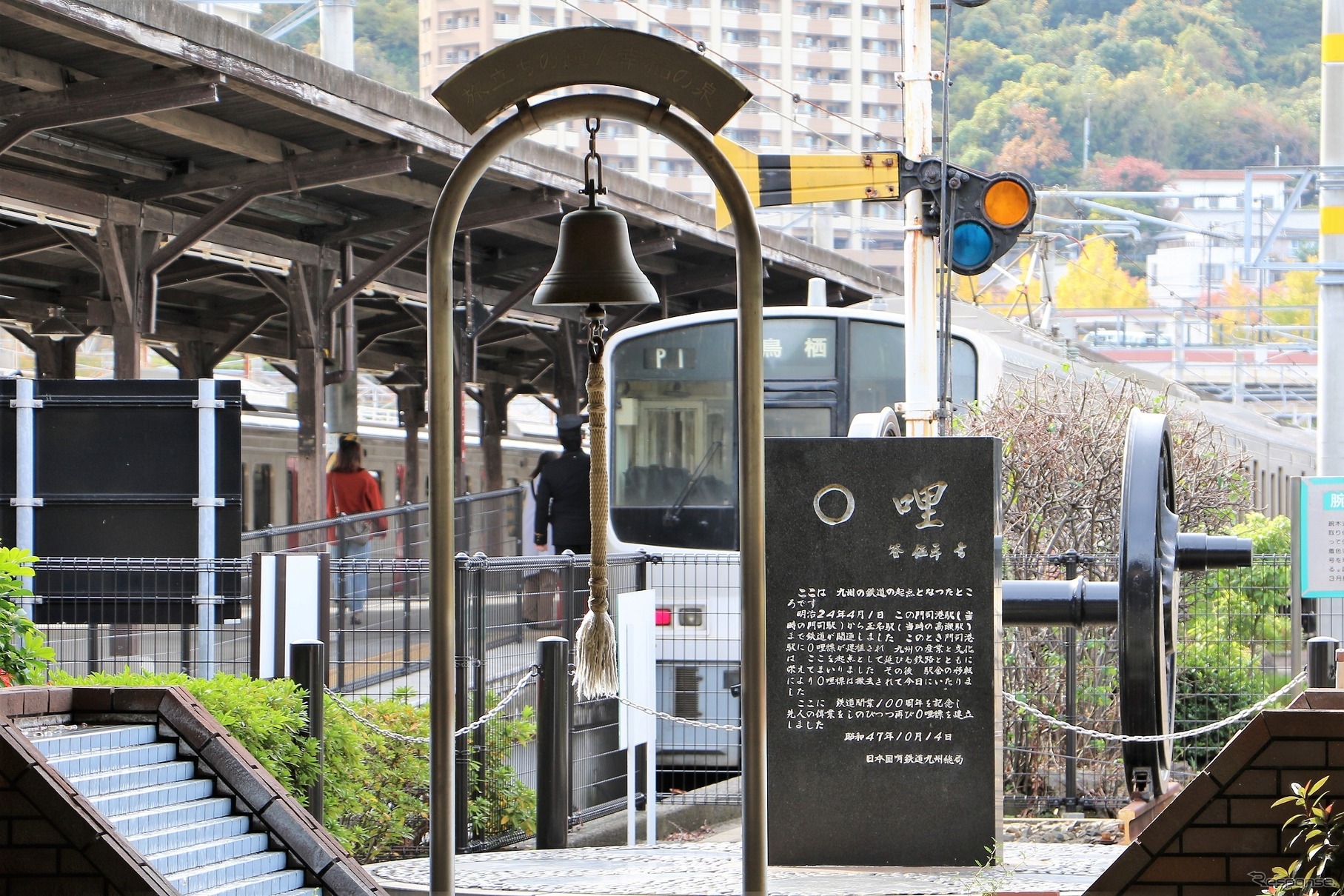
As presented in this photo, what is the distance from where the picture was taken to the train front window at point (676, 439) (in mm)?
12250

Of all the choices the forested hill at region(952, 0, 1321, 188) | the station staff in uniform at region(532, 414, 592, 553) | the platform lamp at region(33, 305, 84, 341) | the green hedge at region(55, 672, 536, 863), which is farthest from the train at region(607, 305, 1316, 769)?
the forested hill at region(952, 0, 1321, 188)

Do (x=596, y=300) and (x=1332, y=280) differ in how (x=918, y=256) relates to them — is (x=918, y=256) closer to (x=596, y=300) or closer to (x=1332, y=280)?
(x=1332, y=280)

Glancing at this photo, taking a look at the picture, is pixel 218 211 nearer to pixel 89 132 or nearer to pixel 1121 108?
pixel 89 132

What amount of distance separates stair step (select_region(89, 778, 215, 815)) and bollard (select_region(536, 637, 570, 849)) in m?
2.37

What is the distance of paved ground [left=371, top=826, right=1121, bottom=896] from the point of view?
596 cm

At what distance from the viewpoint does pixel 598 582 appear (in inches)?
169

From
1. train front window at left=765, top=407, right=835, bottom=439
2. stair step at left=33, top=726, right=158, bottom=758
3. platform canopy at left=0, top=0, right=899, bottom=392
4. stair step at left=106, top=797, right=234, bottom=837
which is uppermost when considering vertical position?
platform canopy at left=0, top=0, right=899, bottom=392

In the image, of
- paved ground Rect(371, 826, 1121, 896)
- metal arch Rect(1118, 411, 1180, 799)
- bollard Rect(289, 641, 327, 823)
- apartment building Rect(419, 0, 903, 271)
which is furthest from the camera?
apartment building Rect(419, 0, 903, 271)

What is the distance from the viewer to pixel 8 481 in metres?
8.52

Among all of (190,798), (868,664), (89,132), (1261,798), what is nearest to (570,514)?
(89,132)

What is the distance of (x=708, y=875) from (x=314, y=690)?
1622 mm

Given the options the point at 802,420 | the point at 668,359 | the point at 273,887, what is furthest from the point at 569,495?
the point at 273,887

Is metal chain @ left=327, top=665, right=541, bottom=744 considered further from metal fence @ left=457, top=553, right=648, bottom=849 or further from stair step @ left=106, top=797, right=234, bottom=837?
stair step @ left=106, top=797, right=234, bottom=837

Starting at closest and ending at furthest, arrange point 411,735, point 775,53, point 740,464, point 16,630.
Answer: point 740,464, point 16,630, point 411,735, point 775,53
